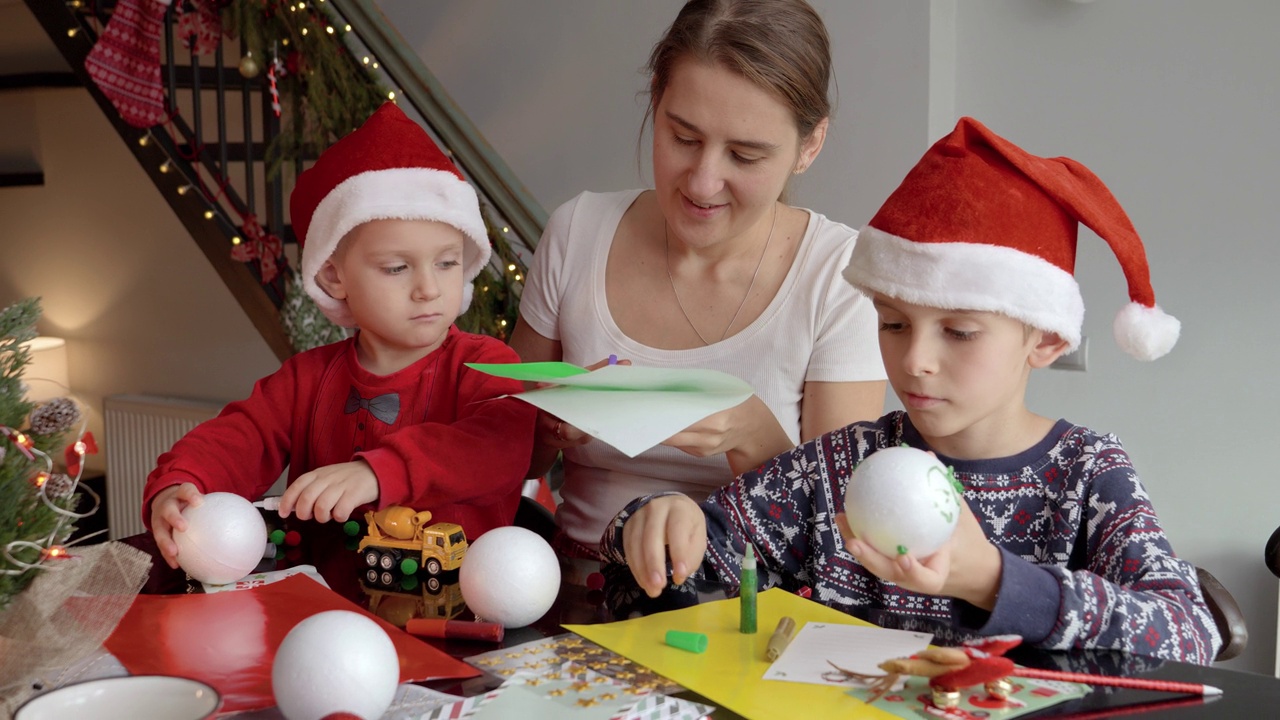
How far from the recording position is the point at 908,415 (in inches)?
48.4

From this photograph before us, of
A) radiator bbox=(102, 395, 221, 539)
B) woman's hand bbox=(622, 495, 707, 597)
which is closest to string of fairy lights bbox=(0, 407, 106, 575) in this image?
woman's hand bbox=(622, 495, 707, 597)

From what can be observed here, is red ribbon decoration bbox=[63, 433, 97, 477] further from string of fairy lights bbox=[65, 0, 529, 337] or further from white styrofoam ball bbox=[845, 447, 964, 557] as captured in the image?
string of fairy lights bbox=[65, 0, 529, 337]

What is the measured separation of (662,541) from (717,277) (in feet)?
2.44

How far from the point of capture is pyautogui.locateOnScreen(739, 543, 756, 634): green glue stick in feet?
3.09

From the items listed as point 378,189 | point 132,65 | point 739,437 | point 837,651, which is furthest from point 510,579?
point 132,65

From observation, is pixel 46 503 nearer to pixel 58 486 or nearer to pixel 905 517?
pixel 58 486

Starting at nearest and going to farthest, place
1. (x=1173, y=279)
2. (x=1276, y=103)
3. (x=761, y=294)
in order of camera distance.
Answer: (x=761, y=294)
(x=1276, y=103)
(x=1173, y=279)

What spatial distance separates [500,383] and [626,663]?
0.70 m

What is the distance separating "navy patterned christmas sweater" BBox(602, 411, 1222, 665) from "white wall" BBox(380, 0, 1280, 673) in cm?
146

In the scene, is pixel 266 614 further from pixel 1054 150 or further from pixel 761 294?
pixel 1054 150

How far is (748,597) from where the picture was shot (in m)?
0.95

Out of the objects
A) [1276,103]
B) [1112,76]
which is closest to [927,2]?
[1112,76]

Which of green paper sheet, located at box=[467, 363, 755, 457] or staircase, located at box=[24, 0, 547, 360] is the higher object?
staircase, located at box=[24, 0, 547, 360]

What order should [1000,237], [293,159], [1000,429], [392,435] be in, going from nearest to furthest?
[1000,237] < [1000,429] < [392,435] < [293,159]
